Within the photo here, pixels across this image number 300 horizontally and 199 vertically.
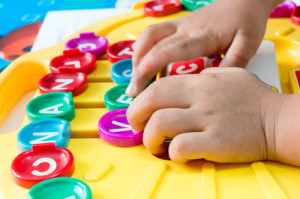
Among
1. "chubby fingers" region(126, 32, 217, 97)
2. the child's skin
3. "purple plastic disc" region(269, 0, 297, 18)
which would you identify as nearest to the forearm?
the child's skin

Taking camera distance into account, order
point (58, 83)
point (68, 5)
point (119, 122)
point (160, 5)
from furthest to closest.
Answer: point (68, 5) → point (160, 5) → point (58, 83) → point (119, 122)

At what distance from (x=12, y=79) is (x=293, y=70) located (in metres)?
0.51

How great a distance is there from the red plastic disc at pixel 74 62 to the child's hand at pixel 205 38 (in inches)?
3.6

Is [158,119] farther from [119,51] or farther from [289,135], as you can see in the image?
[119,51]

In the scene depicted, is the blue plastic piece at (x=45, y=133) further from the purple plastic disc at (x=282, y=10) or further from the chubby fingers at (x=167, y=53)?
the purple plastic disc at (x=282, y=10)

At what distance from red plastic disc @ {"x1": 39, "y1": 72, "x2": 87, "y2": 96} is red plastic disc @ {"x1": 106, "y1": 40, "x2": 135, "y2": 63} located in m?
0.08

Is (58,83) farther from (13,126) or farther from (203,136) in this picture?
(203,136)

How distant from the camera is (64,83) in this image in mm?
699

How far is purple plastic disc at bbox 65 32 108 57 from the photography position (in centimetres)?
80

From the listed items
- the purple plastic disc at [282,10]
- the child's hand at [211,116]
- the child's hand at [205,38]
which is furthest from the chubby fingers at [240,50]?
the purple plastic disc at [282,10]

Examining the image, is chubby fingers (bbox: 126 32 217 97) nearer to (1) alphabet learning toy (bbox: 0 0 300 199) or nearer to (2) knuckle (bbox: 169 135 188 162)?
(1) alphabet learning toy (bbox: 0 0 300 199)

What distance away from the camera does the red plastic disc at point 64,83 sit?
0.67 metres

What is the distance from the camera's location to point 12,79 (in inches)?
30.5

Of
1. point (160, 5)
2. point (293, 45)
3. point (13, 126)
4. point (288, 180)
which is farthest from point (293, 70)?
point (13, 126)
